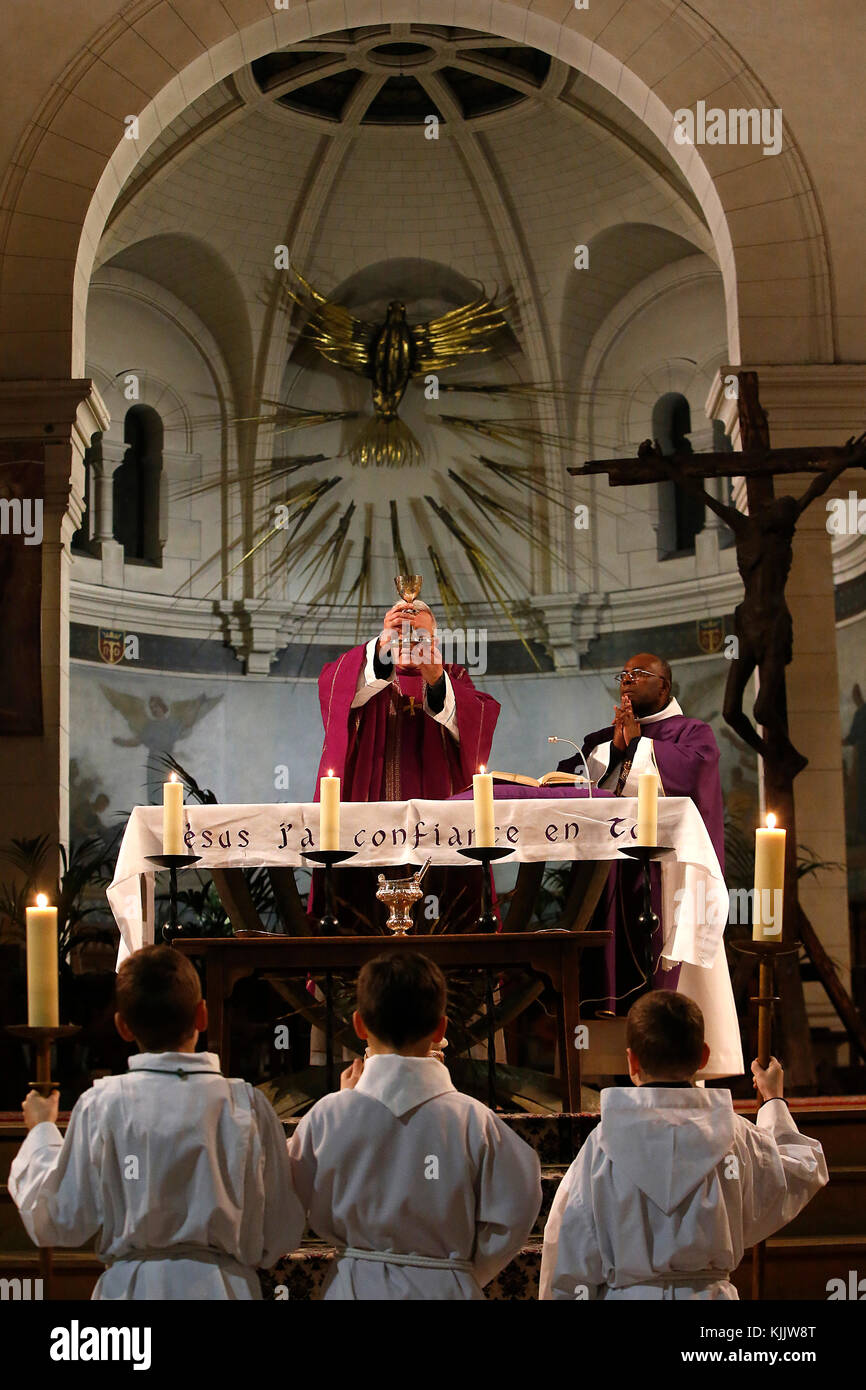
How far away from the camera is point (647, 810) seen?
440 centimetres

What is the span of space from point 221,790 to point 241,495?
99.9 inches

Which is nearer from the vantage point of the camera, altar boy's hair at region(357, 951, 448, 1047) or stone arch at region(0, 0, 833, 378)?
altar boy's hair at region(357, 951, 448, 1047)

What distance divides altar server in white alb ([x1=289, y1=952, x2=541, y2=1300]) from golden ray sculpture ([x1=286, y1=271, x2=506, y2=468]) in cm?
1087

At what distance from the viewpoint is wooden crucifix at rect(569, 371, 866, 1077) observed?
272 inches

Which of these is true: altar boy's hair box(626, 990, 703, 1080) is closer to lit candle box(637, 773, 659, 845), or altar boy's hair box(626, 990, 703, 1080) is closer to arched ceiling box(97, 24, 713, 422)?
lit candle box(637, 773, 659, 845)

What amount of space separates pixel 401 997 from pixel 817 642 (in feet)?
17.6

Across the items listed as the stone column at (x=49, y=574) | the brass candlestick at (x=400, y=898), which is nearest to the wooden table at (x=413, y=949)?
the brass candlestick at (x=400, y=898)

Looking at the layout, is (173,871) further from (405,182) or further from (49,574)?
(405,182)

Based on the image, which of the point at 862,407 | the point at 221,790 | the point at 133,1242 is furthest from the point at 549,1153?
the point at 221,790

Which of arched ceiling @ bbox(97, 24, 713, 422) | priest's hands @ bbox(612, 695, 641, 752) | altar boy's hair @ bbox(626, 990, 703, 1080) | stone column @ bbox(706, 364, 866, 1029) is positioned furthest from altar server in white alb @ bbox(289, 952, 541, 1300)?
arched ceiling @ bbox(97, 24, 713, 422)

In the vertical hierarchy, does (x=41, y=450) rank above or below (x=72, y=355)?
below

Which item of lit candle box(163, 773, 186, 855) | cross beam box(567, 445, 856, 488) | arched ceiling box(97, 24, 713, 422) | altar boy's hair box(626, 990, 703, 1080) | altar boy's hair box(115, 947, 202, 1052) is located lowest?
altar boy's hair box(626, 990, 703, 1080)
